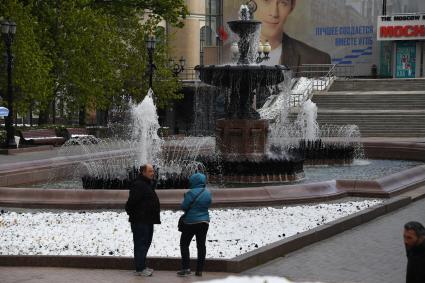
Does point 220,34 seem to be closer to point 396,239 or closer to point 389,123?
point 389,123

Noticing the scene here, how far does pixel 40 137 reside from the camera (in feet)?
105

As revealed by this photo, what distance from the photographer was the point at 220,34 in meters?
64.1

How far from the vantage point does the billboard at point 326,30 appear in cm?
5738

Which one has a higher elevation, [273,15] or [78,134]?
[273,15]

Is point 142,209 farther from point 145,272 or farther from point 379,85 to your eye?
point 379,85

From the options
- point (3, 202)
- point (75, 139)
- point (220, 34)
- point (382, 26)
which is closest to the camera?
point (3, 202)

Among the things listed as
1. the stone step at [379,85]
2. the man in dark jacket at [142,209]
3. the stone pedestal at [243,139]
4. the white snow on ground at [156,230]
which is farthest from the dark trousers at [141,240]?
the stone step at [379,85]

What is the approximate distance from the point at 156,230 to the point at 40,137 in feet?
69.7

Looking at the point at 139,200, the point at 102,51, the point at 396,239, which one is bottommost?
the point at 396,239

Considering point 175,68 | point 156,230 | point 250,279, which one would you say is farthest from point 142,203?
point 175,68

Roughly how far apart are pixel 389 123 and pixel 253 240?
29.6 metres

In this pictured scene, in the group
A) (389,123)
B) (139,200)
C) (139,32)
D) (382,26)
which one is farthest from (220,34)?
(139,200)

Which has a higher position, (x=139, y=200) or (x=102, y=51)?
(x=102, y=51)

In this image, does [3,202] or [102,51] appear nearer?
[3,202]
